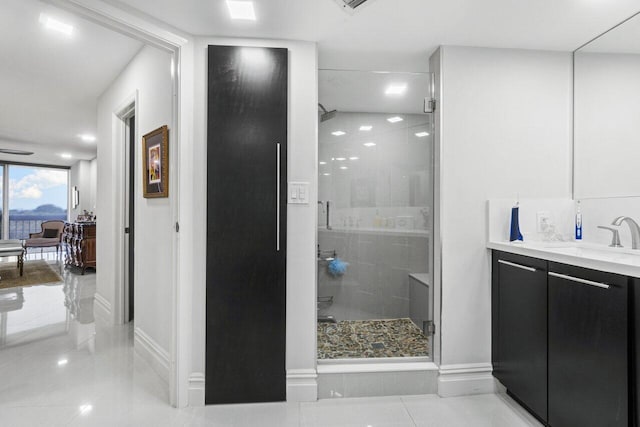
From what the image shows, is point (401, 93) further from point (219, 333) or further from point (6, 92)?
point (6, 92)

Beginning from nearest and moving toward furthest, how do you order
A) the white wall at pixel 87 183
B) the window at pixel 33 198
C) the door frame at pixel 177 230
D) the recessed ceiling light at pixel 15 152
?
1. the door frame at pixel 177 230
2. the recessed ceiling light at pixel 15 152
3. the window at pixel 33 198
4. the white wall at pixel 87 183

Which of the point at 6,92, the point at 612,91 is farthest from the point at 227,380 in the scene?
the point at 6,92

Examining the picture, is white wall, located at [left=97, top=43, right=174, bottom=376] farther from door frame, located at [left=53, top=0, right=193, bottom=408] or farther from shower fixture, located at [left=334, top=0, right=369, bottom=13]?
shower fixture, located at [left=334, top=0, right=369, bottom=13]

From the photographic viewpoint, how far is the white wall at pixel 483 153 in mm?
2203

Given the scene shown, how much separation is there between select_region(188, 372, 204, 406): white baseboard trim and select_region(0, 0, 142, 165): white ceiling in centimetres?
249

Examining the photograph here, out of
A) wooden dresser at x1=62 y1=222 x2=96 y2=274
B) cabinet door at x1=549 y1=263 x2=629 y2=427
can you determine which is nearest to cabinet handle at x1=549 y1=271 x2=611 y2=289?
cabinet door at x1=549 y1=263 x2=629 y2=427

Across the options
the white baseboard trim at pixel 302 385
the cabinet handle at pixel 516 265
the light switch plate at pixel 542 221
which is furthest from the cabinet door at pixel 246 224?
the light switch plate at pixel 542 221

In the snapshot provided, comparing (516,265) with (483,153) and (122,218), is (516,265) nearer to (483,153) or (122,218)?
(483,153)

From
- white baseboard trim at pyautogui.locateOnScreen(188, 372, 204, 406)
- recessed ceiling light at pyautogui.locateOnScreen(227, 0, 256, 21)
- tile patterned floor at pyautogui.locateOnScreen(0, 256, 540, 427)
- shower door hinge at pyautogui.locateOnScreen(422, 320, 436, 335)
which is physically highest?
recessed ceiling light at pyautogui.locateOnScreen(227, 0, 256, 21)

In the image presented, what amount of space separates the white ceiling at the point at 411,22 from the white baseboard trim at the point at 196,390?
2085mm

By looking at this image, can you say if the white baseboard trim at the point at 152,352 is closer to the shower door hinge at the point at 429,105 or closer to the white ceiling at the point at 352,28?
the white ceiling at the point at 352,28

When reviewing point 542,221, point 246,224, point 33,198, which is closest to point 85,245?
point 33,198

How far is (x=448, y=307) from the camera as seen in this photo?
2.20 meters

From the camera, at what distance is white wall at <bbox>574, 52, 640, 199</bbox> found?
191 centimetres
